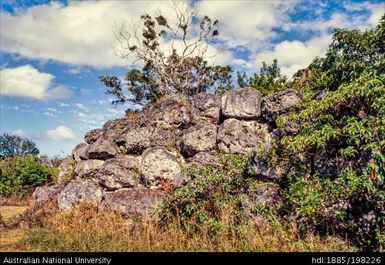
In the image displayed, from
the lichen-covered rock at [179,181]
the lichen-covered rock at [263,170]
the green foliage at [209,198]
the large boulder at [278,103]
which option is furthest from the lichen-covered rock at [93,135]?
the lichen-covered rock at [263,170]

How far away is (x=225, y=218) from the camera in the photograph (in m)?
9.12

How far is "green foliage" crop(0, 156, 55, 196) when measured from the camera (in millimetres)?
19625

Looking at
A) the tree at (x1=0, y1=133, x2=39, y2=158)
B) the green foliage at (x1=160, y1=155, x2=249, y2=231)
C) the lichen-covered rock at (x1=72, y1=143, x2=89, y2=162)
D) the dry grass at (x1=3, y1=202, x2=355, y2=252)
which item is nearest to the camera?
the dry grass at (x1=3, y1=202, x2=355, y2=252)

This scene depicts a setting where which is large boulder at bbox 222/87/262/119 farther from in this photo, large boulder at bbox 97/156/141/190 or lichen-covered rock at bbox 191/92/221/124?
large boulder at bbox 97/156/141/190

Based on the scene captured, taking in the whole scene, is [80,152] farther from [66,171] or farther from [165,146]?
[165,146]

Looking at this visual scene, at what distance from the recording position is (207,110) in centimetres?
1473

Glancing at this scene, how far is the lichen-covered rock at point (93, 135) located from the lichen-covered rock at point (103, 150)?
1465mm

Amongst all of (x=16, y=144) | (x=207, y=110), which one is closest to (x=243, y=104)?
(x=207, y=110)

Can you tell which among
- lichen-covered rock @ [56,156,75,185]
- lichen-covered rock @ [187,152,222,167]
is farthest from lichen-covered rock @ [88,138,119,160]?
lichen-covered rock @ [187,152,222,167]

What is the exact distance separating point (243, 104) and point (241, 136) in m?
1.53

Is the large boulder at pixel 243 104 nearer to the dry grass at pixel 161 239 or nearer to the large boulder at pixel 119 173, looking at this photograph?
the large boulder at pixel 119 173
